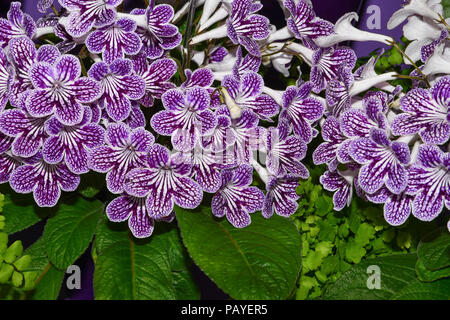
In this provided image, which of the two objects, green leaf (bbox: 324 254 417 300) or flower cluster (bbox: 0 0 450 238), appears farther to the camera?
green leaf (bbox: 324 254 417 300)

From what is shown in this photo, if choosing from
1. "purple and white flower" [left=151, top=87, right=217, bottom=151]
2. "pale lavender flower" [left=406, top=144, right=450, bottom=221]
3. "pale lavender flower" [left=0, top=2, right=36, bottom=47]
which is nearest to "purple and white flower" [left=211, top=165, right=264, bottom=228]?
"purple and white flower" [left=151, top=87, right=217, bottom=151]

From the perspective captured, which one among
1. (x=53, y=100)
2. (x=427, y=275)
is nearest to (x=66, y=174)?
(x=53, y=100)

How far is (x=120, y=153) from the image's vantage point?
72 centimetres

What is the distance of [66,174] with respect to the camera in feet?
2.49

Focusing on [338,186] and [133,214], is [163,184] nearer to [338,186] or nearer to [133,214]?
[133,214]

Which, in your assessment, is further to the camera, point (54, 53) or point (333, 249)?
point (333, 249)

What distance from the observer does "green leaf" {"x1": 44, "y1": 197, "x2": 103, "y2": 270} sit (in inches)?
30.8

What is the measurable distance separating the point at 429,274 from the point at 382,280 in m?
0.07

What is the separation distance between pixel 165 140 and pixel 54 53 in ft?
0.72

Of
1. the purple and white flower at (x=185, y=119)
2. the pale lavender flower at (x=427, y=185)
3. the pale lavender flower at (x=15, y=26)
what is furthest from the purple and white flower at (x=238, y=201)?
the pale lavender flower at (x=15, y=26)

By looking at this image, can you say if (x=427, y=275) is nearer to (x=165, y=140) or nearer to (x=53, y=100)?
(x=165, y=140)

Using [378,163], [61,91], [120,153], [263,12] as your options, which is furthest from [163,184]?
[263,12]

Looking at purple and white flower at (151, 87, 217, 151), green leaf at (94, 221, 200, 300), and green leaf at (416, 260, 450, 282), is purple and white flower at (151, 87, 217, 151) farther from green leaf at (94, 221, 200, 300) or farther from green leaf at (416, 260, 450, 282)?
green leaf at (416, 260, 450, 282)

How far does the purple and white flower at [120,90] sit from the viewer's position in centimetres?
70
